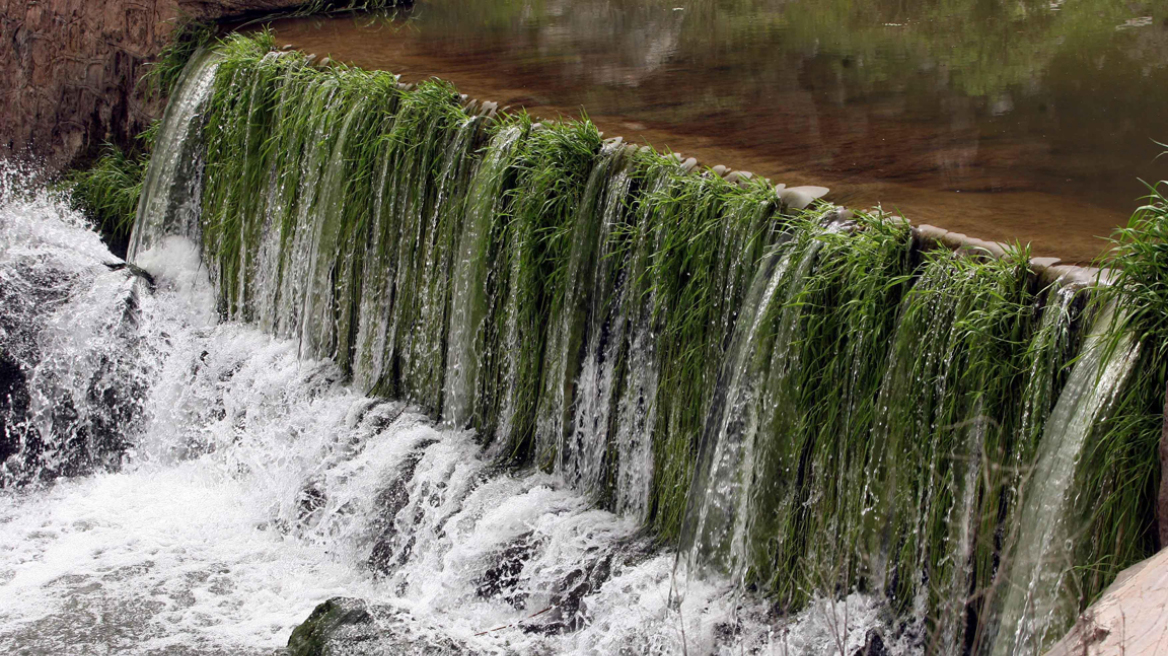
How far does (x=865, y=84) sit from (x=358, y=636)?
4184mm

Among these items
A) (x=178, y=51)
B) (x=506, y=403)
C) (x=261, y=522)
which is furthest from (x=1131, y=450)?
(x=178, y=51)

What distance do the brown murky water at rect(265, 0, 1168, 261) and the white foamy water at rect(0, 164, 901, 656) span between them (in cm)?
175

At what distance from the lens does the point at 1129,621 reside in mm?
2625

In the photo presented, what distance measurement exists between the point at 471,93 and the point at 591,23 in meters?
2.57

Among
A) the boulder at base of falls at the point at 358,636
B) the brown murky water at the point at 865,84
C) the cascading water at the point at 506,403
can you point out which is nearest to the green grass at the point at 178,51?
the cascading water at the point at 506,403

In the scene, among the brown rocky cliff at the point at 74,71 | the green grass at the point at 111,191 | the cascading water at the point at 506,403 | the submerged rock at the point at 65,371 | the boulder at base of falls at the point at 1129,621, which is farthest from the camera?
the brown rocky cliff at the point at 74,71

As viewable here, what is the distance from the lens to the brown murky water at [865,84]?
538cm

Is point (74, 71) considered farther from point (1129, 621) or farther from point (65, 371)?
point (1129, 621)

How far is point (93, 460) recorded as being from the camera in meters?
7.46

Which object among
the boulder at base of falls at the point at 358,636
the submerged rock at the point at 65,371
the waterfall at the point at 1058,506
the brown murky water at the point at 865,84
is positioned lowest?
the boulder at base of falls at the point at 358,636

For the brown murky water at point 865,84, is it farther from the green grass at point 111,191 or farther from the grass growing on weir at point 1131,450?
the green grass at point 111,191

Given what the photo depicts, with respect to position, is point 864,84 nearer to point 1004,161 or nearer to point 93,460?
point 1004,161

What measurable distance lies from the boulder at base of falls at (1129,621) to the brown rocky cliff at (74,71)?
25.6 feet

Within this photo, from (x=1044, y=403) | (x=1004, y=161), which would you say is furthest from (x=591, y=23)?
(x=1044, y=403)
